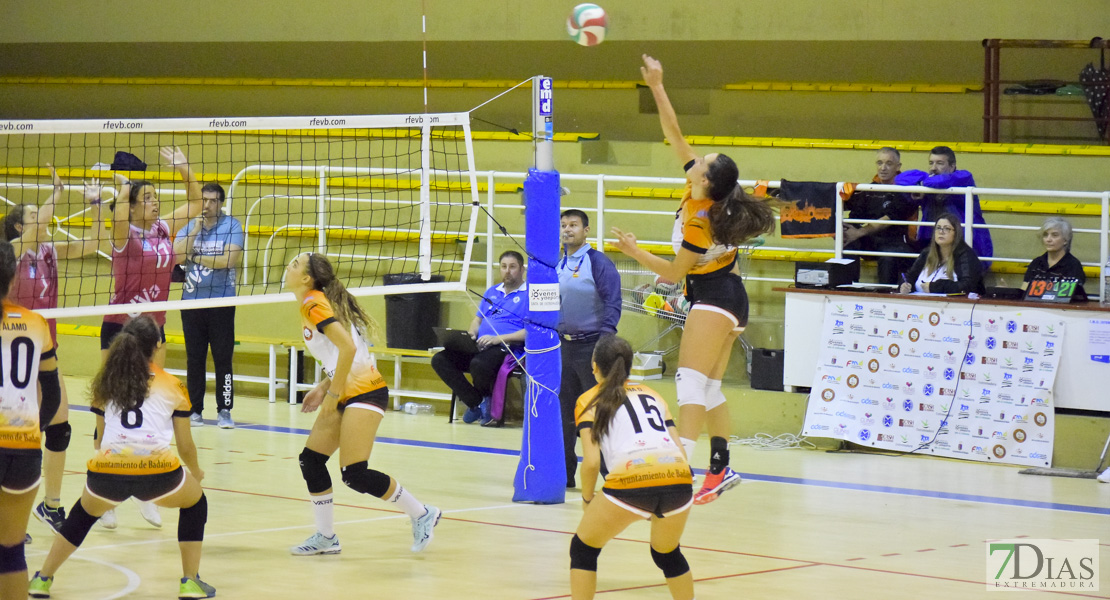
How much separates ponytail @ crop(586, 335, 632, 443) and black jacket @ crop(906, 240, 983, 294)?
5.45 m

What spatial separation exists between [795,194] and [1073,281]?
7.64 ft

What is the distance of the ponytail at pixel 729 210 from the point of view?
643 centimetres

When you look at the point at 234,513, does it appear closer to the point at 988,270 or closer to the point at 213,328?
the point at 213,328

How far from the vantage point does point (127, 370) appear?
5.82m

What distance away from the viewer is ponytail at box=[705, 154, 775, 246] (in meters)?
6.43

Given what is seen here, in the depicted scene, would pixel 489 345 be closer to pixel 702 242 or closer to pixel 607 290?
pixel 607 290

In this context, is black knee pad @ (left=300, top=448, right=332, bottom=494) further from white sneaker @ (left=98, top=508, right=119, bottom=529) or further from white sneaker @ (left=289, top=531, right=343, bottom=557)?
white sneaker @ (left=98, top=508, right=119, bottom=529)

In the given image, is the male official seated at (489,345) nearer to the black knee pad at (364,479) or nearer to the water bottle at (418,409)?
the water bottle at (418,409)

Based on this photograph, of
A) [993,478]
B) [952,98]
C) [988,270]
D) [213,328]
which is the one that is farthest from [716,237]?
[952,98]

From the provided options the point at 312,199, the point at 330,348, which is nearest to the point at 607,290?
the point at 330,348

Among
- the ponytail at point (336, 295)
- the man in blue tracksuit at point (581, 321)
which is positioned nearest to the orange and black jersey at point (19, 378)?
the ponytail at point (336, 295)

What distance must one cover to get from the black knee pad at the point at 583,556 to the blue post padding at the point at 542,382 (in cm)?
311

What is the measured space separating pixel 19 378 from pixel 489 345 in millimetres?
6720

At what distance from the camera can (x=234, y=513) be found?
308 inches
